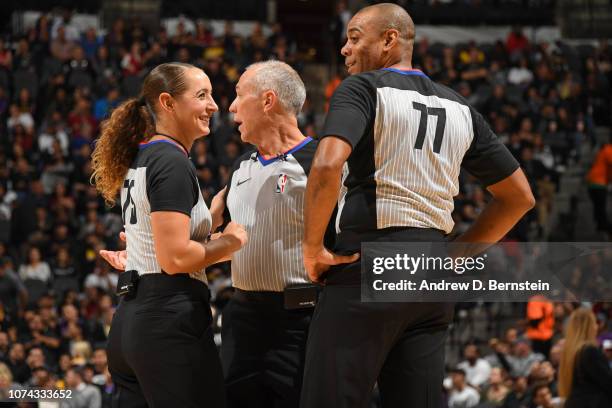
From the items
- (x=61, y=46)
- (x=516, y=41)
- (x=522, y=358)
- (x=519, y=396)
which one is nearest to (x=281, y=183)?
(x=519, y=396)

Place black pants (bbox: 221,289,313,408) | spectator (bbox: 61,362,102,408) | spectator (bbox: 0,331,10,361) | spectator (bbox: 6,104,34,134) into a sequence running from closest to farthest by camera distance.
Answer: black pants (bbox: 221,289,313,408) < spectator (bbox: 61,362,102,408) < spectator (bbox: 0,331,10,361) < spectator (bbox: 6,104,34,134)

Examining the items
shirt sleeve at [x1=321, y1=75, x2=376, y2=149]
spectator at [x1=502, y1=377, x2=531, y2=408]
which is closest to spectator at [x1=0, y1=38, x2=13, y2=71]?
spectator at [x1=502, y1=377, x2=531, y2=408]

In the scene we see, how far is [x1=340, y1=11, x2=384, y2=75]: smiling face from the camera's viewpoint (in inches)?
128

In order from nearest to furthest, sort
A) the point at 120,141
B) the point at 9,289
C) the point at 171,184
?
the point at 171,184
the point at 120,141
the point at 9,289

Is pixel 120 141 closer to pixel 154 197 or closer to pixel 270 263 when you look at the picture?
pixel 154 197

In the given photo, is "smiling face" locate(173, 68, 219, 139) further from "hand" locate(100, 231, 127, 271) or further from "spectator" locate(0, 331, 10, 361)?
"spectator" locate(0, 331, 10, 361)

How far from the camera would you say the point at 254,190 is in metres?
3.79

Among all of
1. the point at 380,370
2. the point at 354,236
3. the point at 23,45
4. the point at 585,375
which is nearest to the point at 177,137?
the point at 354,236

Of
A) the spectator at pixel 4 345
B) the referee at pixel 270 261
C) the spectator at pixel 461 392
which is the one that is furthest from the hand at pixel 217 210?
the spectator at pixel 4 345

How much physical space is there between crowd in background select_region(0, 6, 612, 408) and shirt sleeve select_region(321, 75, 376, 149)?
17.2 feet

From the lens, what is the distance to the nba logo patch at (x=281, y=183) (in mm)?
3719

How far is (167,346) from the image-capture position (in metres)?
3.27

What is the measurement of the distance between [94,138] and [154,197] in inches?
462

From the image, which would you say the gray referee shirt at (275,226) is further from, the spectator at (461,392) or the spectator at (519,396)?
the spectator at (461,392)
